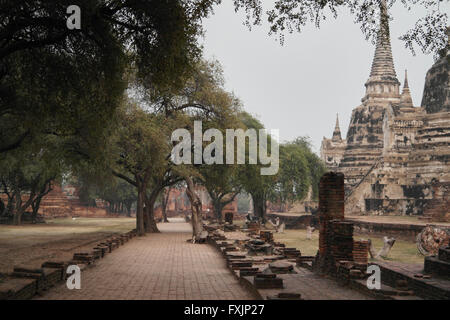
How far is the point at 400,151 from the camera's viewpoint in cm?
4044

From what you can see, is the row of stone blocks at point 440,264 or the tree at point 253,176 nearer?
the row of stone blocks at point 440,264

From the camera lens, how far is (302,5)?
32.0 feet

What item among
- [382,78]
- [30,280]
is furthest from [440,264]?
[382,78]

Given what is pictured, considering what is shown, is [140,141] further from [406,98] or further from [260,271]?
[406,98]

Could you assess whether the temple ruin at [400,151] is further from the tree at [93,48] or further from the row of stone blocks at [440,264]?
the tree at [93,48]

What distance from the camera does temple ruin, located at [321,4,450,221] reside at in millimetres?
34062

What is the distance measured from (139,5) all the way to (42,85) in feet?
10.5

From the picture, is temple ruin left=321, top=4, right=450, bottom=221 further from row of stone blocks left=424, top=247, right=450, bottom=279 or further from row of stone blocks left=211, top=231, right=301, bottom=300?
row of stone blocks left=424, top=247, right=450, bottom=279

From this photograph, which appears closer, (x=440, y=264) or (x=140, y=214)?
(x=440, y=264)

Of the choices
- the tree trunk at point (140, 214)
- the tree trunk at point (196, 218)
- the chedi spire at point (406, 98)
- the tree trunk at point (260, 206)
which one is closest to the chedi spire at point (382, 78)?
the chedi spire at point (406, 98)

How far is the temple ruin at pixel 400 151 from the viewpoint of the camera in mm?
34062

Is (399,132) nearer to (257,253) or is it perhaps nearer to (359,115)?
(359,115)

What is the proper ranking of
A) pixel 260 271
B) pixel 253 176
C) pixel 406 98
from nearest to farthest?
1. pixel 260 271
2. pixel 253 176
3. pixel 406 98
